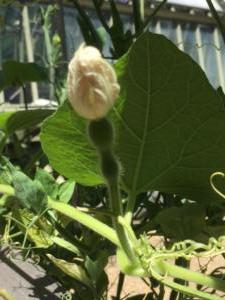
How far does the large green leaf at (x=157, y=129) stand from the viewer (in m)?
0.30

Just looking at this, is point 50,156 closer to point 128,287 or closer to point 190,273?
point 190,273

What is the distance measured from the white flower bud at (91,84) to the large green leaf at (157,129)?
0.24 ft

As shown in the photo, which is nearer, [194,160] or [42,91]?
[194,160]

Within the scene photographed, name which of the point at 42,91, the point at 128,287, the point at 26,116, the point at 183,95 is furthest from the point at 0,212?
the point at 42,91

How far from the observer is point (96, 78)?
0.21 meters

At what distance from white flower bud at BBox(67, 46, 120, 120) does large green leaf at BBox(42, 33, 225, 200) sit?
7 cm

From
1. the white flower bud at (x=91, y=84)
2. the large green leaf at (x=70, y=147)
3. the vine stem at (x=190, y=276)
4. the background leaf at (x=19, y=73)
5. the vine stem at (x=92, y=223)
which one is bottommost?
the background leaf at (x=19, y=73)

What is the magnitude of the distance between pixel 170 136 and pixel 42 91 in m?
3.94

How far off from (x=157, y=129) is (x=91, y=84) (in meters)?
0.11

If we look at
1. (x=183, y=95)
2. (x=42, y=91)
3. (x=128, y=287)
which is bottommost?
(x=42, y=91)

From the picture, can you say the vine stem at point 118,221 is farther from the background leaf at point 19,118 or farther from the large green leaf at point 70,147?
the background leaf at point 19,118

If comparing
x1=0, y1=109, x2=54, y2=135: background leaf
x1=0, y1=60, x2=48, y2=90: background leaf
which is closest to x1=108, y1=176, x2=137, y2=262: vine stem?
x1=0, y1=109, x2=54, y2=135: background leaf

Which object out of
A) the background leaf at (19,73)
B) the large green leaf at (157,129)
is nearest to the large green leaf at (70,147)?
the large green leaf at (157,129)

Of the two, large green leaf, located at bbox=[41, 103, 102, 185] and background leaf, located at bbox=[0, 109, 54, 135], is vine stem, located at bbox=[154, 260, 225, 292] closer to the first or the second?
large green leaf, located at bbox=[41, 103, 102, 185]
